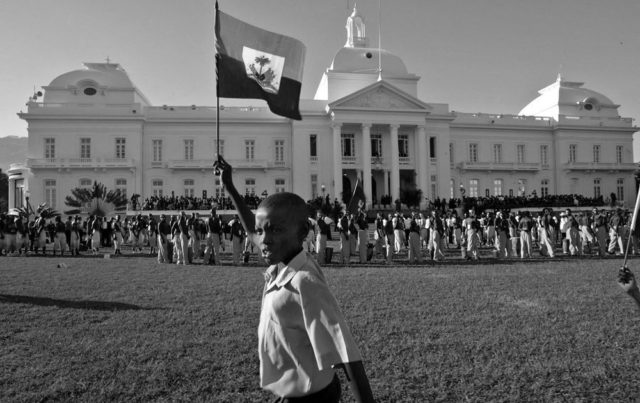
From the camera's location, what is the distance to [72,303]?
863 centimetres

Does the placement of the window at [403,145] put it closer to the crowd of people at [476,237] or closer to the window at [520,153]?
the window at [520,153]

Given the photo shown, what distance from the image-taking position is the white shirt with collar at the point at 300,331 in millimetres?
1907

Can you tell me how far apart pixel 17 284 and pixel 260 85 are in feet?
29.3

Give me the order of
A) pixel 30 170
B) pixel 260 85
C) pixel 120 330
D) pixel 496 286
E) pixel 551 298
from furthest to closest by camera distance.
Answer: pixel 30 170 → pixel 496 286 → pixel 551 298 → pixel 120 330 → pixel 260 85

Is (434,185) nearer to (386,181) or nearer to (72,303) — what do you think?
(386,181)

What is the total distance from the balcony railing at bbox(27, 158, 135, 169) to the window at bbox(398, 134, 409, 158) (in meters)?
22.3

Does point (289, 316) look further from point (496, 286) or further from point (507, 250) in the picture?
point (507, 250)

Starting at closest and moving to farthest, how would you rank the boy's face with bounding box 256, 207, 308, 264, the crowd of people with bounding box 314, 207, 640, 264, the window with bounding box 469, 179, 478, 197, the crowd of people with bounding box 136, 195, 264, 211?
1. the boy's face with bounding box 256, 207, 308, 264
2. the crowd of people with bounding box 314, 207, 640, 264
3. the crowd of people with bounding box 136, 195, 264, 211
4. the window with bounding box 469, 179, 478, 197

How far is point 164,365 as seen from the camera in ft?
17.1


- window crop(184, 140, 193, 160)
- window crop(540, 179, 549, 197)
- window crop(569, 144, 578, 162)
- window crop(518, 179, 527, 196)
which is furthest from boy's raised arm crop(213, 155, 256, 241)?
window crop(569, 144, 578, 162)

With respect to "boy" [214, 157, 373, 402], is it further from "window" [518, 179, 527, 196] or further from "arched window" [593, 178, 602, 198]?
"arched window" [593, 178, 602, 198]

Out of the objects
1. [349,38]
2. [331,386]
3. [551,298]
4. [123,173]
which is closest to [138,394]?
[331,386]

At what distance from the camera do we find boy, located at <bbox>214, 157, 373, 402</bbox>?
189cm

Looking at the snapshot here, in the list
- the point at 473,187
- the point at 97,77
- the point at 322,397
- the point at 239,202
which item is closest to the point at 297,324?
the point at 322,397
